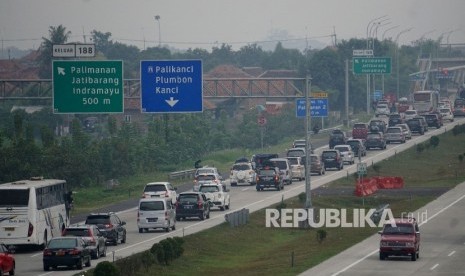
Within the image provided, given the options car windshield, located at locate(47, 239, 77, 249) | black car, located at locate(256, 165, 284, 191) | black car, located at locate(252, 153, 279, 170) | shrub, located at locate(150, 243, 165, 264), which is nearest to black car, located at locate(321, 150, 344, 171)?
black car, located at locate(252, 153, 279, 170)

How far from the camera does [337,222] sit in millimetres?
69562

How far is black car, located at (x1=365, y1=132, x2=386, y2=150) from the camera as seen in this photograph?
118075mm

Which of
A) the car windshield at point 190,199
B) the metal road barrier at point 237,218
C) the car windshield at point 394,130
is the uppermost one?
the car windshield at point 394,130

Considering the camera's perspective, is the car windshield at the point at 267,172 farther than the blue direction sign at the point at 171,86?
Yes

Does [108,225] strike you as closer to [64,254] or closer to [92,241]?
[92,241]

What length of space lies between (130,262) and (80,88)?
727 inches

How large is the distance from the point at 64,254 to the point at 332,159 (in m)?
58.7

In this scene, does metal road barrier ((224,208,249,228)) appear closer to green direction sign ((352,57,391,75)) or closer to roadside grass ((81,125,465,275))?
roadside grass ((81,125,465,275))

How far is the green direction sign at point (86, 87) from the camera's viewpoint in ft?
203

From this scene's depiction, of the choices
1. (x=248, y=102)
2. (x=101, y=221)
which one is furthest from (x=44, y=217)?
(x=248, y=102)

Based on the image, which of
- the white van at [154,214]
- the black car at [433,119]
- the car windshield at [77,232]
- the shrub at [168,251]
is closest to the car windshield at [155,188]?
the white van at [154,214]

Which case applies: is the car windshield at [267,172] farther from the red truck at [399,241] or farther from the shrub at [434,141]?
the red truck at [399,241]

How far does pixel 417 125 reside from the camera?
5251 inches

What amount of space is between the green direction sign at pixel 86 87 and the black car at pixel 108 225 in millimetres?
7639
